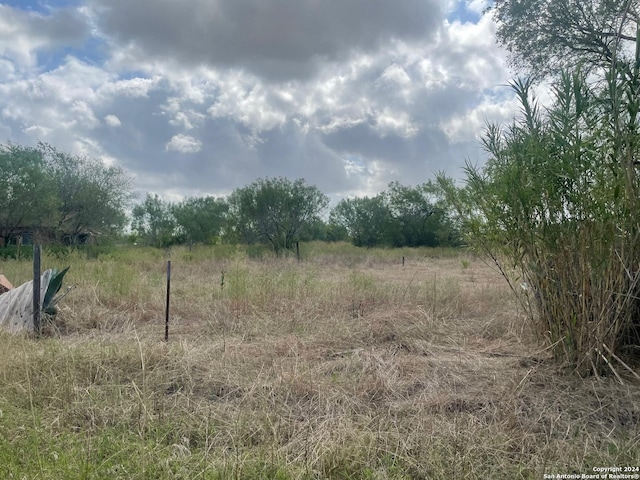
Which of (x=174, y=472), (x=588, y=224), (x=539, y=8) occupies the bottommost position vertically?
(x=174, y=472)

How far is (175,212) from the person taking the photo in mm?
36625

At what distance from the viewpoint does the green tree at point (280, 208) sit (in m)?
23.6

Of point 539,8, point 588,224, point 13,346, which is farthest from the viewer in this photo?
point 539,8

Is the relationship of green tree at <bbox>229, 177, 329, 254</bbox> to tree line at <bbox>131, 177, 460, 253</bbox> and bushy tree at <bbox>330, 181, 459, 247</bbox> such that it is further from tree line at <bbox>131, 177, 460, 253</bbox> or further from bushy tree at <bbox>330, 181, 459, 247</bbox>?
bushy tree at <bbox>330, 181, 459, 247</bbox>

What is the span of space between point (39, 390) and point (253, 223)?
71.3 ft

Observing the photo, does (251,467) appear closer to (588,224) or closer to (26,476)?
(26,476)

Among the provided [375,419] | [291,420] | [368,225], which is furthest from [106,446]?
[368,225]

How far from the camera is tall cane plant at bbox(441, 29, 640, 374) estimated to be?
312 centimetres

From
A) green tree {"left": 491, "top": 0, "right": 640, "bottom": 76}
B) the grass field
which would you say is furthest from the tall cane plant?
green tree {"left": 491, "top": 0, "right": 640, "bottom": 76}

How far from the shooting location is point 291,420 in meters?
2.77

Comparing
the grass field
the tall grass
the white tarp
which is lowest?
the grass field

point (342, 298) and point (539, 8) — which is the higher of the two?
point (539, 8)

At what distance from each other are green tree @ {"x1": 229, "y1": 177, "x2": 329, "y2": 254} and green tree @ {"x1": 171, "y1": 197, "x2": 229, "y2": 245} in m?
9.02

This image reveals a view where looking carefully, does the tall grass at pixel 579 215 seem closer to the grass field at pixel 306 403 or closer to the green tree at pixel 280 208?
the grass field at pixel 306 403
